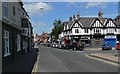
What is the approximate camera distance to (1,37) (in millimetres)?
20203

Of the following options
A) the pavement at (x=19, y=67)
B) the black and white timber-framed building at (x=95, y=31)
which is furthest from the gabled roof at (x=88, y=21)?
the pavement at (x=19, y=67)

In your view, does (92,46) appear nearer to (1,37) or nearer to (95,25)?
(95,25)

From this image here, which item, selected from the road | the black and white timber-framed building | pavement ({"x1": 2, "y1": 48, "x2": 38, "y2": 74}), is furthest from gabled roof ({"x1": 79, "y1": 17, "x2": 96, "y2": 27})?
pavement ({"x1": 2, "y1": 48, "x2": 38, "y2": 74})

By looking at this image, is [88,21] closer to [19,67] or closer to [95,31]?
[95,31]

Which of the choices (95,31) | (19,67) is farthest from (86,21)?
(19,67)

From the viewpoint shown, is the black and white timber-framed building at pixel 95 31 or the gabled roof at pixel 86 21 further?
the gabled roof at pixel 86 21

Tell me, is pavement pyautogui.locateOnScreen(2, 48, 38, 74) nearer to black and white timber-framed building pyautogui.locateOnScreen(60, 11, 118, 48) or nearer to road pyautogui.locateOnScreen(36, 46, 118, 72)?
road pyautogui.locateOnScreen(36, 46, 118, 72)

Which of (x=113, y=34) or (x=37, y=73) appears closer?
(x=37, y=73)

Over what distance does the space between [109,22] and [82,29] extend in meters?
8.31

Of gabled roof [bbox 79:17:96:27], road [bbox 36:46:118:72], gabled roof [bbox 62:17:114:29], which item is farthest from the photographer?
gabled roof [bbox 79:17:96:27]

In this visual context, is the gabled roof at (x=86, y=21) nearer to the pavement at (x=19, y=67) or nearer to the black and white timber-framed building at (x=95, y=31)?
the black and white timber-framed building at (x=95, y=31)

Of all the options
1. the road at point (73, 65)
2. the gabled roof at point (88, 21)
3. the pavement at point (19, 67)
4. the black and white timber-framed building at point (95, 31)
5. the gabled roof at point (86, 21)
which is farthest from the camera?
the gabled roof at point (86, 21)

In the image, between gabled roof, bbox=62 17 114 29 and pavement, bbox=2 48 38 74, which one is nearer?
pavement, bbox=2 48 38 74

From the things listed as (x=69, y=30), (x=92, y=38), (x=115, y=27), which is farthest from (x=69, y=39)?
(x=115, y=27)
